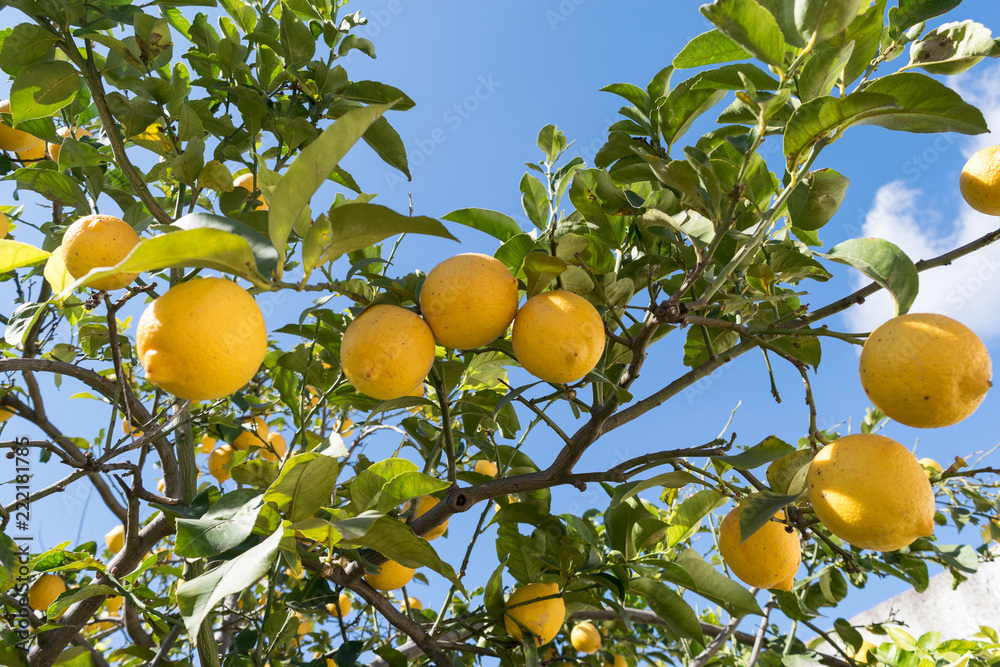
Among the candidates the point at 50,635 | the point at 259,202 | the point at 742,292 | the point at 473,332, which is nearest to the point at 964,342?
the point at 742,292

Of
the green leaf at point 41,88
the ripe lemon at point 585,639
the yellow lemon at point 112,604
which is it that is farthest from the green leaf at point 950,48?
the yellow lemon at point 112,604

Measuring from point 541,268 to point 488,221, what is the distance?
0.26m

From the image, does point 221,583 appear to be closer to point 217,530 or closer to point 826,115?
point 217,530

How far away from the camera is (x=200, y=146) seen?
1237 mm

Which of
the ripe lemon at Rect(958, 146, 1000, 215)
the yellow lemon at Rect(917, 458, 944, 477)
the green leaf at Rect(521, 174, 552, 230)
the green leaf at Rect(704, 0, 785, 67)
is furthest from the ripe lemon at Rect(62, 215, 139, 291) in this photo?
the yellow lemon at Rect(917, 458, 944, 477)

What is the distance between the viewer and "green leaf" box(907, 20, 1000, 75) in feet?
3.20

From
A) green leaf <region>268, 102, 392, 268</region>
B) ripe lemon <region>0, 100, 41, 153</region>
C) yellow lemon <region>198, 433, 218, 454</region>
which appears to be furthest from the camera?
yellow lemon <region>198, 433, 218, 454</region>

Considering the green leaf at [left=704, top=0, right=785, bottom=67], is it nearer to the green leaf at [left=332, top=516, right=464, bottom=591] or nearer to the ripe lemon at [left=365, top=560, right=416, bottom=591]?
the green leaf at [left=332, top=516, right=464, bottom=591]

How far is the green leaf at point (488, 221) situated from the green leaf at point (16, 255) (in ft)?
2.27

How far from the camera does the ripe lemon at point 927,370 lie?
0.84 metres

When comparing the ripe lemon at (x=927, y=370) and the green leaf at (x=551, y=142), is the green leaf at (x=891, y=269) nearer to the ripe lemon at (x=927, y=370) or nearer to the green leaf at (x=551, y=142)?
the ripe lemon at (x=927, y=370)

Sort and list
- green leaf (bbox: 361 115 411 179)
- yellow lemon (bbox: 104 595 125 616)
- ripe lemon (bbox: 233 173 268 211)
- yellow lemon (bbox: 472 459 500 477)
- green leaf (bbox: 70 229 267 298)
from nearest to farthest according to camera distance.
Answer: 1. green leaf (bbox: 70 229 267 298)
2. green leaf (bbox: 361 115 411 179)
3. ripe lemon (bbox: 233 173 268 211)
4. yellow lemon (bbox: 472 459 500 477)
5. yellow lemon (bbox: 104 595 125 616)

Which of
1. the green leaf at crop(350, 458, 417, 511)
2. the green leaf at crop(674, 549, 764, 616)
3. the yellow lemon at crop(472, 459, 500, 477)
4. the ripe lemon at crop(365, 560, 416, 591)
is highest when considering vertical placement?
the yellow lemon at crop(472, 459, 500, 477)

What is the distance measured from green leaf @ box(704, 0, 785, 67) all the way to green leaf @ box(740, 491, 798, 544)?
66 cm
